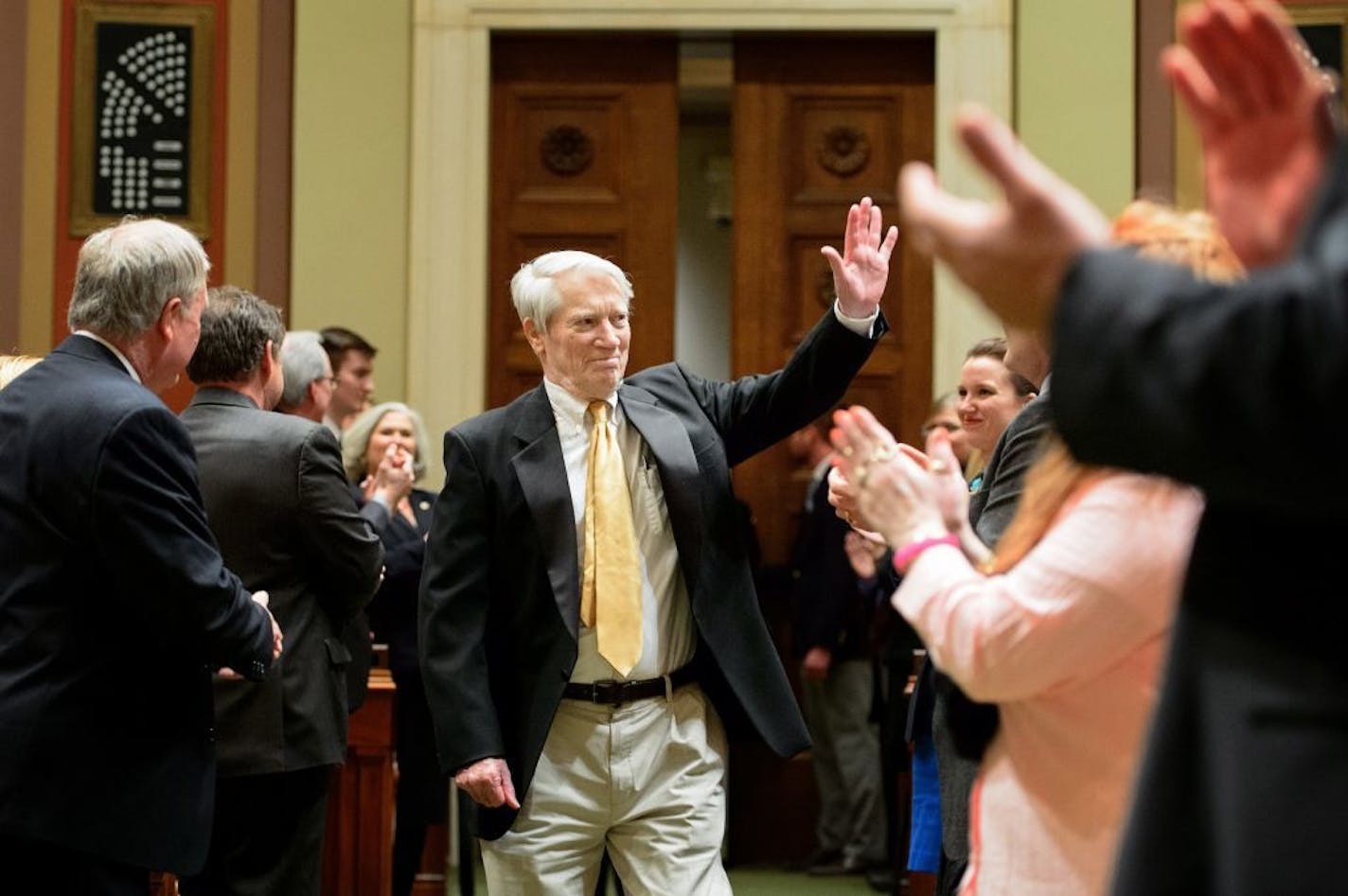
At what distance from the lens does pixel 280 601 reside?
156 inches

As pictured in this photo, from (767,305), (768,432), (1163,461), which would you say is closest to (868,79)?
(767,305)

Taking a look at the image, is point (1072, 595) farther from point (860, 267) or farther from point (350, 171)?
point (350, 171)

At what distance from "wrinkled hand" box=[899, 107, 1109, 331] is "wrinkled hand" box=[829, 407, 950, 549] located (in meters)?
0.51

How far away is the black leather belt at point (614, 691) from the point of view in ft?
10.9

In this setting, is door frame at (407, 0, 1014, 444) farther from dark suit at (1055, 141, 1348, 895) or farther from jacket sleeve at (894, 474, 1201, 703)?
dark suit at (1055, 141, 1348, 895)

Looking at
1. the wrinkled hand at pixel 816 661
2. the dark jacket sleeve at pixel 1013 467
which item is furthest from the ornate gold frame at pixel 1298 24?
the dark jacket sleeve at pixel 1013 467

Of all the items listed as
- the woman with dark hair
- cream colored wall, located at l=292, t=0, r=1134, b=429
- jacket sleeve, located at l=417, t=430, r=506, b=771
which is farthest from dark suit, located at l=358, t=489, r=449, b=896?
jacket sleeve, located at l=417, t=430, r=506, b=771

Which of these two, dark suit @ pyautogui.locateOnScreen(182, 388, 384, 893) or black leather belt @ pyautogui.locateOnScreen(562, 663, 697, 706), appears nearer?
black leather belt @ pyautogui.locateOnScreen(562, 663, 697, 706)

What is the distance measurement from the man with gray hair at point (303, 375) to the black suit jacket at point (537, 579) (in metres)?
1.64

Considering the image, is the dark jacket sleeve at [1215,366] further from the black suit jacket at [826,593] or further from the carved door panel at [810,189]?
the carved door panel at [810,189]

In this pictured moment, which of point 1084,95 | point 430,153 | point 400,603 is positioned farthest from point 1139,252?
point 430,153

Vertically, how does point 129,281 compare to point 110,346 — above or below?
above

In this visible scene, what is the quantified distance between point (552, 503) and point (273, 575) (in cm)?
90

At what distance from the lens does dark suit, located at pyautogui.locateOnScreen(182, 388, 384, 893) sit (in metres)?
3.88
